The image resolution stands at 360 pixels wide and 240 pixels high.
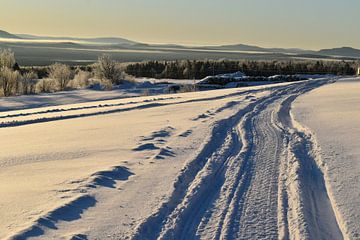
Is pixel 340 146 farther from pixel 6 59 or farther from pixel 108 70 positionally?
pixel 108 70

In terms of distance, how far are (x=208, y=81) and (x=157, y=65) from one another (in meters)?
23.7

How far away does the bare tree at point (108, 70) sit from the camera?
122 ft

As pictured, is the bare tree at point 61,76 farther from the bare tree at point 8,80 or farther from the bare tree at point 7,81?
the bare tree at point 7,81

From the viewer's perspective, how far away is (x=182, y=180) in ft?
21.8

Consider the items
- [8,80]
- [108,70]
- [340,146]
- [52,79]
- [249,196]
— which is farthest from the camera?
[108,70]

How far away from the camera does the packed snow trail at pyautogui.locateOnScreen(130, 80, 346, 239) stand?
4832 millimetres

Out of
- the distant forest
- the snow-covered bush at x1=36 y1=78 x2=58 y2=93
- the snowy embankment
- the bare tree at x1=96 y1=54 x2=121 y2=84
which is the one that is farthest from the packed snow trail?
the distant forest

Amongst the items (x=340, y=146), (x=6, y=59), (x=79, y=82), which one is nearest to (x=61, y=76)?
(x=79, y=82)

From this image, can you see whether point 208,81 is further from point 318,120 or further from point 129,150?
point 129,150

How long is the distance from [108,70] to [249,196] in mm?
32172

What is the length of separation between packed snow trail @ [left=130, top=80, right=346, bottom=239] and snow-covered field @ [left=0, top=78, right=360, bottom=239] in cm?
1

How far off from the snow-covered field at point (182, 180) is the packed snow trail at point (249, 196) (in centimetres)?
1

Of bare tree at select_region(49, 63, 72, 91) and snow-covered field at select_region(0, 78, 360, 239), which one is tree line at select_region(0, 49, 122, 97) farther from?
snow-covered field at select_region(0, 78, 360, 239)

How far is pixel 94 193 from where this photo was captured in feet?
19.7
